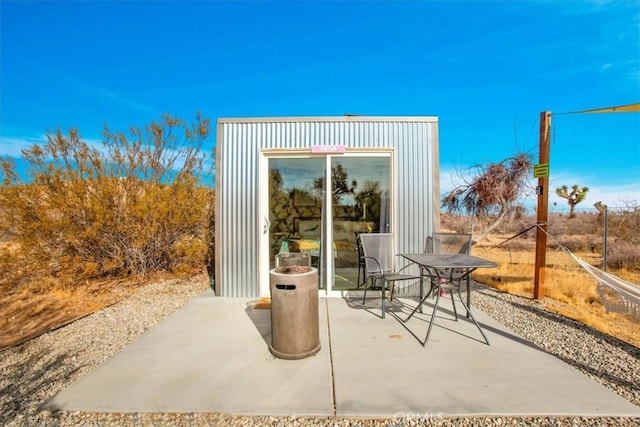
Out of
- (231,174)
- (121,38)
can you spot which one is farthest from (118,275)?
(121,38)

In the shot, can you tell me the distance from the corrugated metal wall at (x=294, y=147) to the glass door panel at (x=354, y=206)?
21 centimetres

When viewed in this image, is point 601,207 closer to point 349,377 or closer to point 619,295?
point 619,295

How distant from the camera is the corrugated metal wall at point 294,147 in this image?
425cm

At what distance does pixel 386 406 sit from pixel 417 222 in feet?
9.32

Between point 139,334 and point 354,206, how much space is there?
3.14 m

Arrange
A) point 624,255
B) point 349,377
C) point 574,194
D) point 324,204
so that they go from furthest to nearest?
point 574,194 → point 624,255 → point 324,204 → point 349,377

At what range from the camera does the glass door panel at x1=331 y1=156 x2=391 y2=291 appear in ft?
14.3

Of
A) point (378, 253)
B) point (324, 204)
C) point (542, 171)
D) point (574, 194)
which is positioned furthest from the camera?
point (574, 194)

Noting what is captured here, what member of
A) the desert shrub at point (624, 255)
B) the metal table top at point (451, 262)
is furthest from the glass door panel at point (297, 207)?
the desert shrub at point (624, 255)

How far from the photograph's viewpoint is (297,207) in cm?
450

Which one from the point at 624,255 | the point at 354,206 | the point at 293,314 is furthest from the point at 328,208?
the point at 624,255

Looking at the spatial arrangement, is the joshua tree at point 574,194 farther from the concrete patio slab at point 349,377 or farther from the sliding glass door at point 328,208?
the concrete patio slab at point 349,377

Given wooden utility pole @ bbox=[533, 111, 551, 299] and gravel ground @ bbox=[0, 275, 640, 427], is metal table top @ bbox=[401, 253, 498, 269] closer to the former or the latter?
gravel ground @ bbox=[0, 275, 640, 427]

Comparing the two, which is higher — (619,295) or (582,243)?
(619,295)
